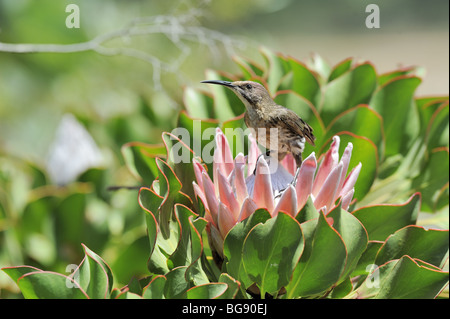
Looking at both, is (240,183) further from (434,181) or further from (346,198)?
(434,181)

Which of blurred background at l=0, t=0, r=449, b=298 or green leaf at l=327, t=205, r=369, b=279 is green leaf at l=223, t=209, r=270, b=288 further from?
blurred background at l=0, t=0, r=449, b=298

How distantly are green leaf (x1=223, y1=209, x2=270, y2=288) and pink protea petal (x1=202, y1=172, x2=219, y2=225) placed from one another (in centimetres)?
4

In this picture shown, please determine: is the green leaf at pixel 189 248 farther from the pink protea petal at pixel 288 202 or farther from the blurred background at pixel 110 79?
the blurred background at pixel 110 79

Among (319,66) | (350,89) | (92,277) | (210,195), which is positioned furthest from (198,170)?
(319,66)

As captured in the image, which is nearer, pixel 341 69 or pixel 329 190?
pixel 329 190

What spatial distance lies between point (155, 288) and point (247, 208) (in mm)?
102

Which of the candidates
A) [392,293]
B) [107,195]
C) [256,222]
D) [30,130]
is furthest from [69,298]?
[30,130]

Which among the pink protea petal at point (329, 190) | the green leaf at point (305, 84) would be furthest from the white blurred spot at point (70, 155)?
the pink protea petal at point (329, 190)

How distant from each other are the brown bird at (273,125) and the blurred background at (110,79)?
229mm

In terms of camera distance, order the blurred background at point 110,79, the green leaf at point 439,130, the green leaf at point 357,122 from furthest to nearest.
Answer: the blurred background at point 110,79 → the green leaf at point 439,130 → the green leaf at point 357,122

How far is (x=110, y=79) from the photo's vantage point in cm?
202

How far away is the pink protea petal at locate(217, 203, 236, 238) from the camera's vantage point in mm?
455

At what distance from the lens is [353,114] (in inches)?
22.5

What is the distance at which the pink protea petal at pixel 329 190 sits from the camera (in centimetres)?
45
